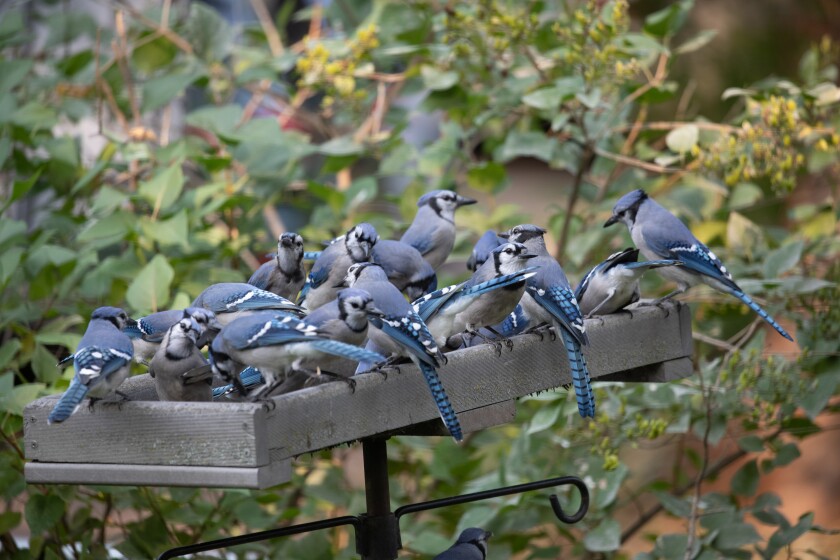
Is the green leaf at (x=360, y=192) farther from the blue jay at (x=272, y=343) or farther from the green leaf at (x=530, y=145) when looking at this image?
the blue jay at (x=272, y=343)

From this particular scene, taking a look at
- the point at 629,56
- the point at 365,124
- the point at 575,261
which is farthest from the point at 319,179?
the point at 629,56

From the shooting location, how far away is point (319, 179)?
4559 millimetres

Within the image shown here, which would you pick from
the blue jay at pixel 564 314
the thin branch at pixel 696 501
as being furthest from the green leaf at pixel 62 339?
the thin branch at pixel 696 501

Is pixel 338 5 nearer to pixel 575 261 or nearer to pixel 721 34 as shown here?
pixel 575 261

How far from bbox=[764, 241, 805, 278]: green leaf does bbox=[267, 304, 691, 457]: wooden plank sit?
72 centimetres

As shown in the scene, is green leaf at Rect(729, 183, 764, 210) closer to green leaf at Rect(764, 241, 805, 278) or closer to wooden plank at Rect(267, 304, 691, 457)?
green leaf at Rect(764, 241, 805, 278)

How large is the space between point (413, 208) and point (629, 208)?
1220 mm

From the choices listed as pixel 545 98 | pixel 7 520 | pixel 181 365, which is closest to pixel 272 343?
pixel 181 365

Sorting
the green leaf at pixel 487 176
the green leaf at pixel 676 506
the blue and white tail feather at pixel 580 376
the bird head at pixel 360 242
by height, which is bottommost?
the green leaf at pixel 676 506

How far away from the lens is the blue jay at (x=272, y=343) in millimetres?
1928

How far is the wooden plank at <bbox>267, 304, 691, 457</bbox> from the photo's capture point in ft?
6.24

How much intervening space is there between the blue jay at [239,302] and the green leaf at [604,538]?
1.64 meters

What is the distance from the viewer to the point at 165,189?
11.4 ft

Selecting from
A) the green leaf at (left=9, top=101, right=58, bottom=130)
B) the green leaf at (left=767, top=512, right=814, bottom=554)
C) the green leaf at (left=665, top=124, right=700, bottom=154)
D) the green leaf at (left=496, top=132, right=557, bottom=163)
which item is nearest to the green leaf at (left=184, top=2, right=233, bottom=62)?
the green leaf at (left=9, top=101, right=58, bottom=130)
